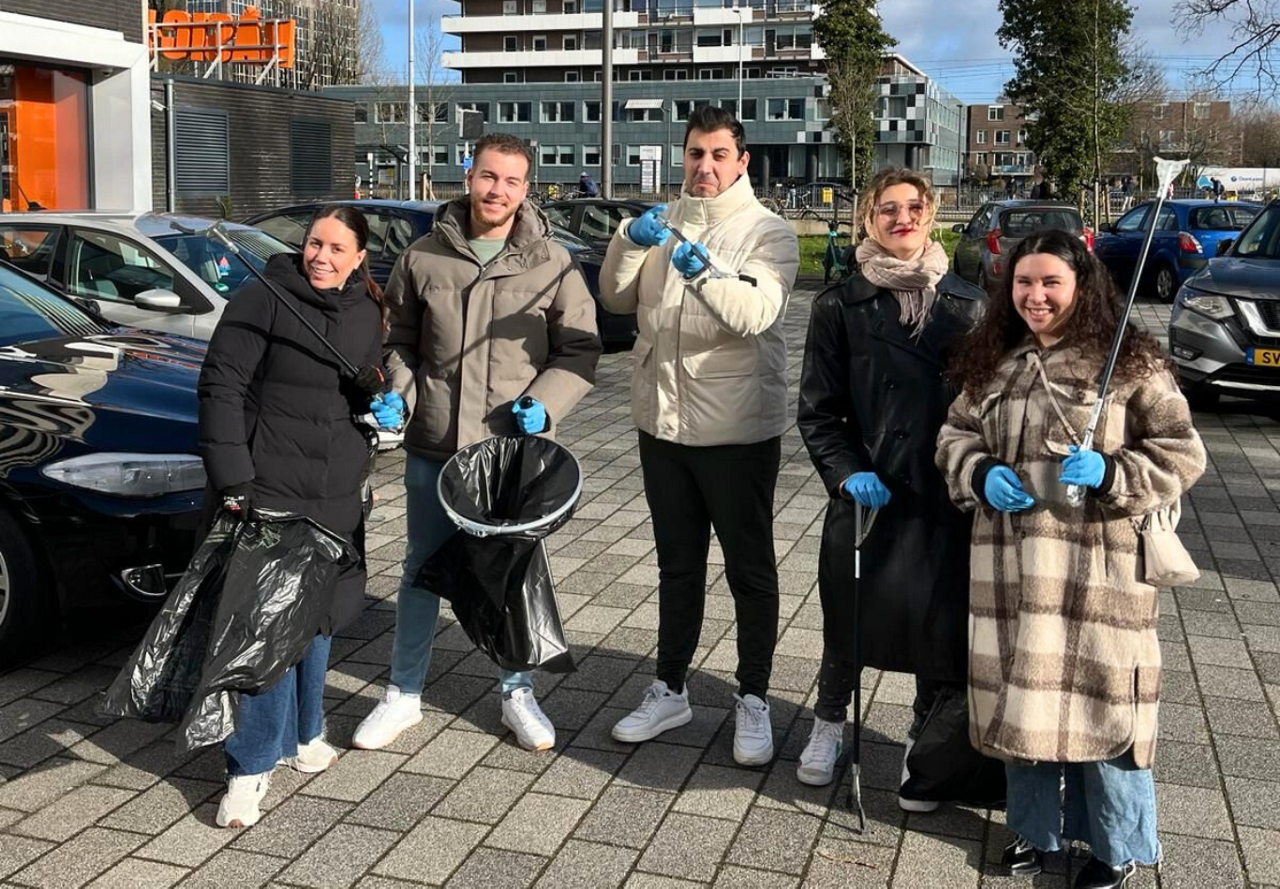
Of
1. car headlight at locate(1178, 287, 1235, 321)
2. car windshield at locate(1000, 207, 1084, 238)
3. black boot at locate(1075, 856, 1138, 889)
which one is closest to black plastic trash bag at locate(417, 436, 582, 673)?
black boot at locate(1075, 856, 1138, 889)

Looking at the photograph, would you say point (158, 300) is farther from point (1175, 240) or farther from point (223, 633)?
point (1175, 240)

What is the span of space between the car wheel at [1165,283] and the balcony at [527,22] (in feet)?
247

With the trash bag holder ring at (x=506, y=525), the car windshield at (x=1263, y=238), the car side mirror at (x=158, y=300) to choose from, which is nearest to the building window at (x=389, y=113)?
the car windshield at (x=1263, y=238)

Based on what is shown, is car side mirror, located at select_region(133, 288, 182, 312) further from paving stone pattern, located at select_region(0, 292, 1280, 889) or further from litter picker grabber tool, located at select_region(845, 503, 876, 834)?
litter picker grabber tool, located at select_region(845, 503, 876, 834)

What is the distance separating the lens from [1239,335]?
35.5ft

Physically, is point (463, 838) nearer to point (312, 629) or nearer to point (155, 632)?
point (312, 629)

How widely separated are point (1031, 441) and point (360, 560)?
2014 millimetres

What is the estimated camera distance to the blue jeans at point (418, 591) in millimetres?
4441

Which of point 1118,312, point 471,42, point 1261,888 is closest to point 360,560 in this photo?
point 1118,312

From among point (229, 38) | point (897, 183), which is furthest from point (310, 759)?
point (229, 38)

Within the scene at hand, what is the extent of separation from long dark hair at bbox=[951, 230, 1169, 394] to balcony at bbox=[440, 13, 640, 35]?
92046 mm

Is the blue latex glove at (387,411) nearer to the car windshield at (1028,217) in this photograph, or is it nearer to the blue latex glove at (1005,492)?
the blue latex glove at (1005,492)

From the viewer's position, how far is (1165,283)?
829 inches

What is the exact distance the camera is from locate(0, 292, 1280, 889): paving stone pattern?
12.0ft
